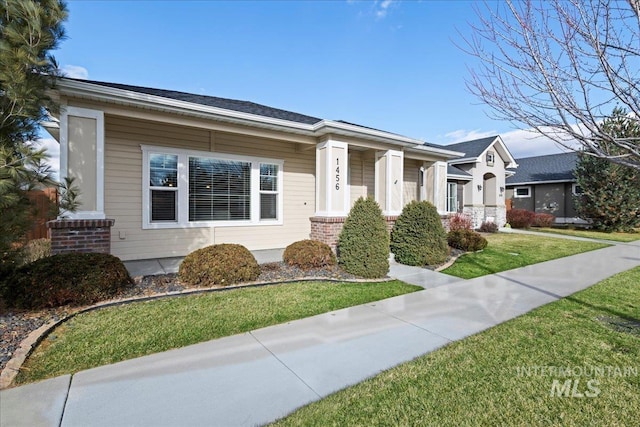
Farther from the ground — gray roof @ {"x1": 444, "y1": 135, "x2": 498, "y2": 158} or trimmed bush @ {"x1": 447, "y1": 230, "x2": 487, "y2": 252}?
gray roof @ {"x1": 444, "y1": 135, "x2": 498, "y2": 158}

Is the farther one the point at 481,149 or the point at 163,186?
the point at 481,149

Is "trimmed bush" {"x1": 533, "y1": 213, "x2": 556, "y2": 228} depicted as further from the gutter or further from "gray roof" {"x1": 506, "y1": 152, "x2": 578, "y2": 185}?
the gutter

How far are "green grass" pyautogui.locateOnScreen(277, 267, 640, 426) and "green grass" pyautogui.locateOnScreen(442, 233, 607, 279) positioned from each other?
3.29 metres

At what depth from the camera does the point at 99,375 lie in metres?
2.84

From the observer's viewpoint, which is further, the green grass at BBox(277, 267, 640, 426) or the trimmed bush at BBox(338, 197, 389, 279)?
the trimmed bush at BBox(338, 197, 389, 279)

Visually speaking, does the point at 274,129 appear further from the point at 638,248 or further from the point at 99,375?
the point at 638,248

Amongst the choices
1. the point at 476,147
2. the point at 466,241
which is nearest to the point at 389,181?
the point at 466,241

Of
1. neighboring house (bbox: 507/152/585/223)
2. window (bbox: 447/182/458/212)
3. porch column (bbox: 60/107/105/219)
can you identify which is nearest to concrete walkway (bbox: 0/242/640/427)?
porch column (bbox: 60/107/105/219)

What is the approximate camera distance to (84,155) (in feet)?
18.7

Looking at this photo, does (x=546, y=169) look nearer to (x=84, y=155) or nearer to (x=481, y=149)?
(x=481, y=149)

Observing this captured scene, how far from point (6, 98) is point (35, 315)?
2724mm

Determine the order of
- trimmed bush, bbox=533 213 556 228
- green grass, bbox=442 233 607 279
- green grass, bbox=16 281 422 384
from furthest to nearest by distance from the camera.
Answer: trimmed bush, bbox=533 213 556 228, green grass, bbox=442 233 607 279, green grass, bbox=16 281 422 384

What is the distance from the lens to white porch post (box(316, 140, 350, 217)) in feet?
27.3

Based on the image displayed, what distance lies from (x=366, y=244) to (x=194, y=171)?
4.97 metres
